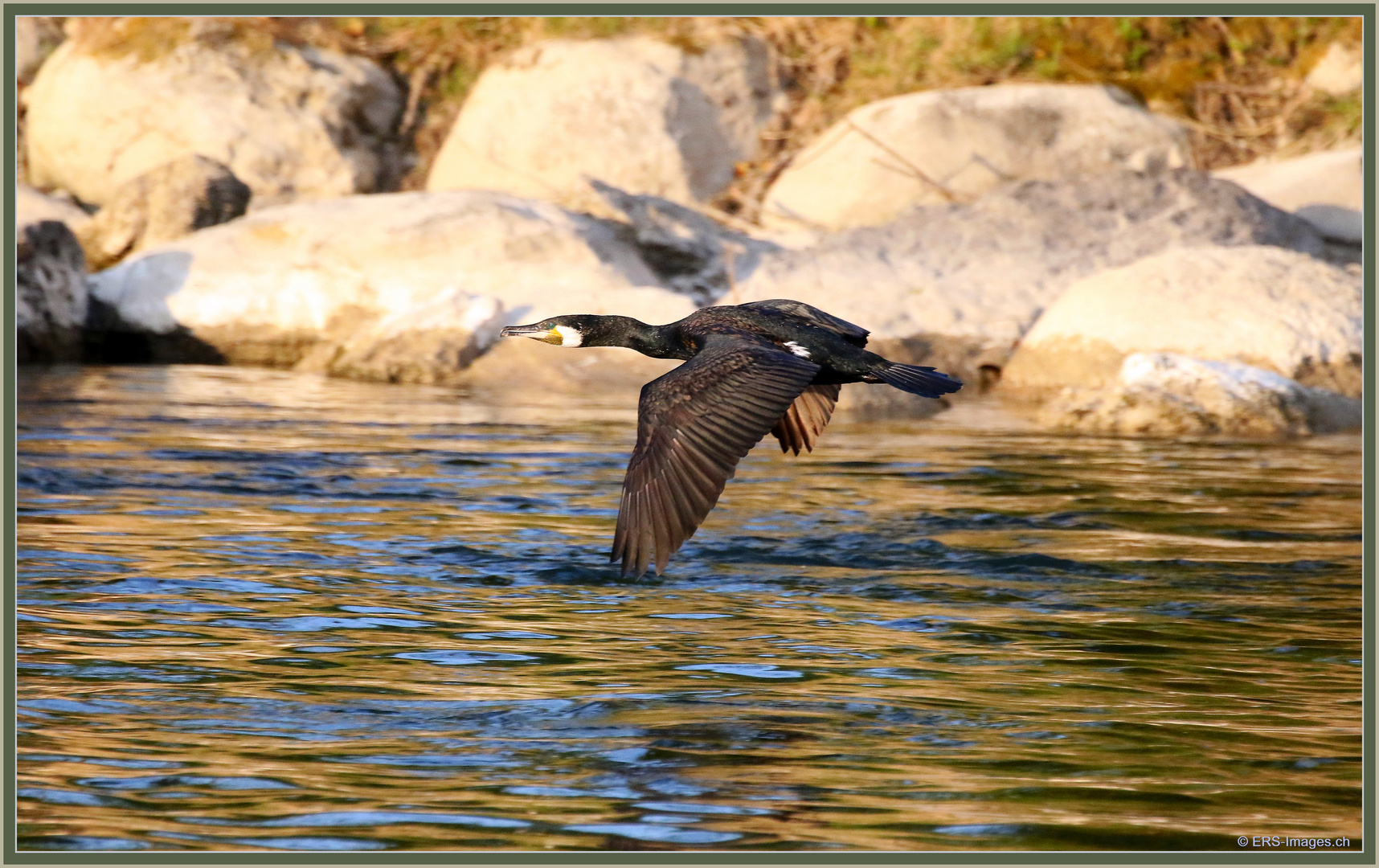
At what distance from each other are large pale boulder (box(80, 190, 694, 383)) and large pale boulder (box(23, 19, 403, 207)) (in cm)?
282

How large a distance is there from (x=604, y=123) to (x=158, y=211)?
395 centimetres

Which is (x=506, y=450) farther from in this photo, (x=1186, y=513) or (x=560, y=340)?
(x=1186, y=513)

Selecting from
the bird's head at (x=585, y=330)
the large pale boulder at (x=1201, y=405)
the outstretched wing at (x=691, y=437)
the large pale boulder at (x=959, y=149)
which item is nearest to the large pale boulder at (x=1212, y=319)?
the large pale boulder at (x=1201, y=405)

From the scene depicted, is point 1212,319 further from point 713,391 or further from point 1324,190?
point 713,391

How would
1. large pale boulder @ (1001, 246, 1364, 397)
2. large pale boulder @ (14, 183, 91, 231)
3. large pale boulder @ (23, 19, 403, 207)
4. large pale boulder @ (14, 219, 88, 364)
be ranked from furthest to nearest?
large pale boulder @ (23, 19, 403, 207)
large pale boulder @ (14, 183, 91, 231)
large pale boulder @ (14, 219, 88, 364)
large pale boulder @ (1001, 246, 1364, 397)

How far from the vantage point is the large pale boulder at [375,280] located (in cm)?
1109

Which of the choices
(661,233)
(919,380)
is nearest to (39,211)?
(661,233)

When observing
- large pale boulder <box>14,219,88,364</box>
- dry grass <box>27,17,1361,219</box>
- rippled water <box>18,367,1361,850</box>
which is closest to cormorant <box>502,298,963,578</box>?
rippled water <box>18,367,1361,850</box>

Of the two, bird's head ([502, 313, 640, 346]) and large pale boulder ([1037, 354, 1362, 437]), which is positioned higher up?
Answer: bird's head ([502, 313, 640, 346])

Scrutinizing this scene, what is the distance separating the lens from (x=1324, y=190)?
12.8 metres

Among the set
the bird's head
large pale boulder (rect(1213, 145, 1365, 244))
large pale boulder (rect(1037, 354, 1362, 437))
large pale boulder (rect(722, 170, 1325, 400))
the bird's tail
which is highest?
large pale boulder (rect(1213, 145, 1365, 244))

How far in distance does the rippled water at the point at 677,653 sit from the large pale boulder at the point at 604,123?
656 cm

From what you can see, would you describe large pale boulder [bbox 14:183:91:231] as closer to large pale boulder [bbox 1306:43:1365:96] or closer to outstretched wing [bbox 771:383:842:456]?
outstretched wing [bbox 771:383:842:456]

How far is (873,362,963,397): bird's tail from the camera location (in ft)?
15.4
